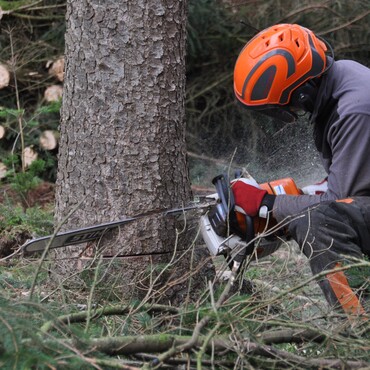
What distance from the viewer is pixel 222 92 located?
828 cm

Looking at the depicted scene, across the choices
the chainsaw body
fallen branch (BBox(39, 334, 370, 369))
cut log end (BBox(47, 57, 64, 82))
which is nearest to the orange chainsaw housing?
Answer: the chainsaw body

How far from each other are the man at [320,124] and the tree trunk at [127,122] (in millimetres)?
395

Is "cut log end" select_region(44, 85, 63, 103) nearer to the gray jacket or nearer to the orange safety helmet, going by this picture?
the orange safety helmet

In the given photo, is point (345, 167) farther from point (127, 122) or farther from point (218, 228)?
point (127, 122)

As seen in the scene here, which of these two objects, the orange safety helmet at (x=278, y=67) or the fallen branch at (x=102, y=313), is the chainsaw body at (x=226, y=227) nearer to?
the orange safety helmet at (x=278, y=67)

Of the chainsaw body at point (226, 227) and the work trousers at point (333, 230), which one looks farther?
the chainsaw body at point (226, 227)

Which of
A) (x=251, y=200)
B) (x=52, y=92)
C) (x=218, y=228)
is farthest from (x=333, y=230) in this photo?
(x=52, y=92)

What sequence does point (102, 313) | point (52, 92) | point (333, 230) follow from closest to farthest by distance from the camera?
1. point (102, 313)
2. point (333, 230)
3. point (52, 92)

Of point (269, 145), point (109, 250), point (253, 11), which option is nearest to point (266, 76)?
point (109, 250)

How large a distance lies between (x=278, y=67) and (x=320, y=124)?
43 cm

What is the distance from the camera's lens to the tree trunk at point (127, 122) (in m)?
3.40

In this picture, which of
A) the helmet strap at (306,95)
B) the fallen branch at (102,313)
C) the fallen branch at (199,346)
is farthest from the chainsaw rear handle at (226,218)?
the fallen branch at (199,346)

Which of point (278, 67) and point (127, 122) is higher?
point (278, 67)

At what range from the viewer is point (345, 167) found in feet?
10.8
